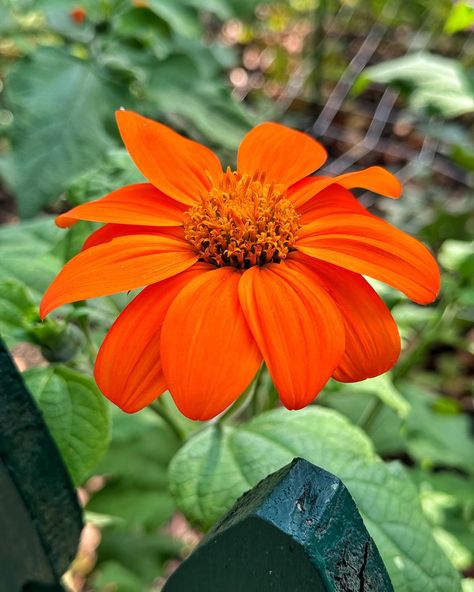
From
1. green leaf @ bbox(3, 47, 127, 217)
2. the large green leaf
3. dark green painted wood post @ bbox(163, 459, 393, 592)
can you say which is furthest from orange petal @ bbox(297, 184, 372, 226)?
green leaf @ bbox(3, 47, 127, 217)

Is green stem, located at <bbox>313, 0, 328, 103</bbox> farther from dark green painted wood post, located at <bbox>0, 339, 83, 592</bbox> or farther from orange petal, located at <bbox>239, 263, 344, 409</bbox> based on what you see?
dark green painted wood post, located at <bbox>0, 339, 83, 592</bbox>

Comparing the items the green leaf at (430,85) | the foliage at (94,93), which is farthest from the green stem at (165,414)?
the green leaf at (430,85)

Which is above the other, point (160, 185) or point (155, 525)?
point (160, 185)

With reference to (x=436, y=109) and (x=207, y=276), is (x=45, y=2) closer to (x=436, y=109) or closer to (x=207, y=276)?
(x=436, y=109)

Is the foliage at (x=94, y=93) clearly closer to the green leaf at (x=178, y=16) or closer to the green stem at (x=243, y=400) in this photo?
the green leaf at (x=178, y=16)

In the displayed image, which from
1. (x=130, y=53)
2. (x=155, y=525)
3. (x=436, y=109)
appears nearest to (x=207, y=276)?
(x=155, y=525)

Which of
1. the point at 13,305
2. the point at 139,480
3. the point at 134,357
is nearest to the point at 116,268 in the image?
the point at 134,357
